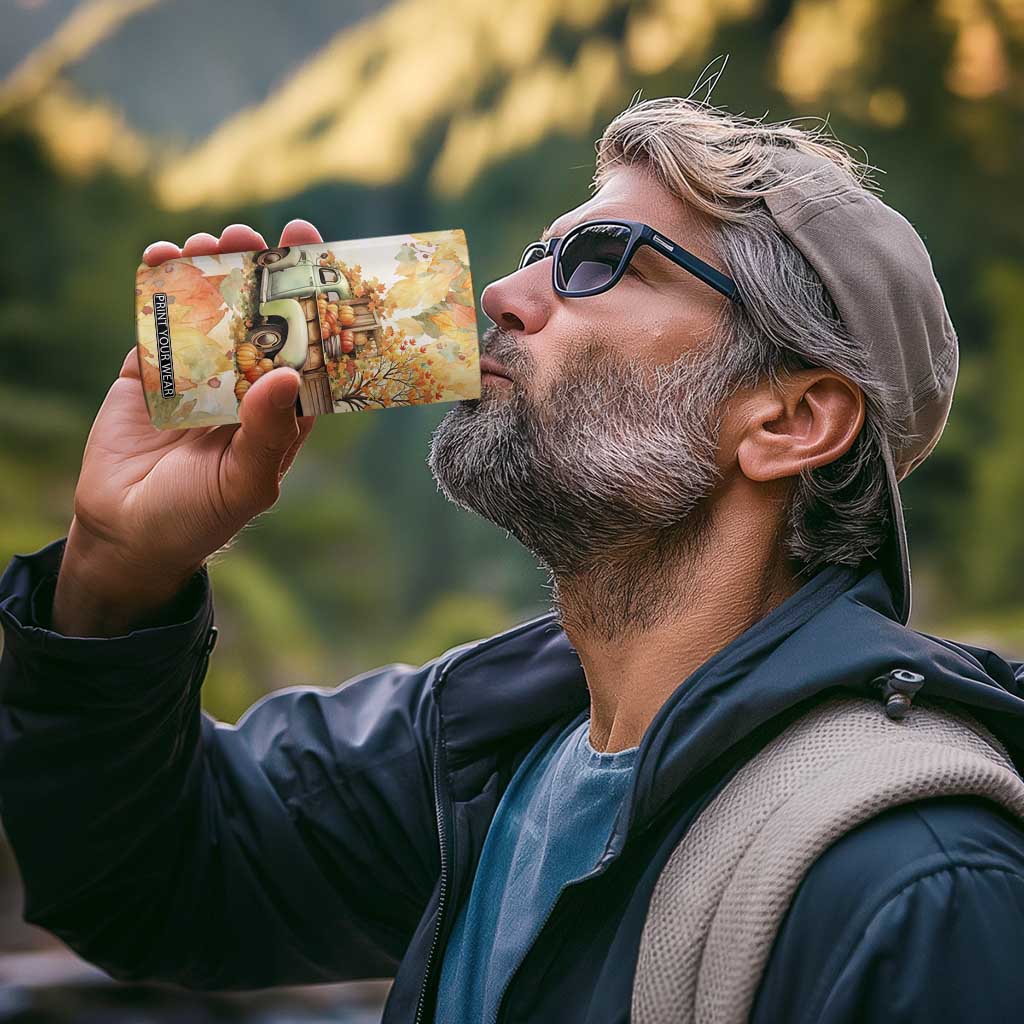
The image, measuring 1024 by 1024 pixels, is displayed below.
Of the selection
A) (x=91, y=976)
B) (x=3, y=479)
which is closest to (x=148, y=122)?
(x=3, y=479)

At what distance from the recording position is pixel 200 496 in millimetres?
1558

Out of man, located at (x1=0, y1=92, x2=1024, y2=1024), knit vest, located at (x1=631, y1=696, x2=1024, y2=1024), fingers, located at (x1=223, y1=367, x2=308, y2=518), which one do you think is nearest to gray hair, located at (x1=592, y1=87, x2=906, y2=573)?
man, located at (x1=0, y1=92, x2=1024, y2=1024)

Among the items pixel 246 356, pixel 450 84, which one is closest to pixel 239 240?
pixel 246 356

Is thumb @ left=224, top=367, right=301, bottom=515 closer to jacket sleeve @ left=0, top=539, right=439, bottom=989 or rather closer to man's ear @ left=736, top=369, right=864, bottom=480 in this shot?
jacket sleeve @ left=0, top=539, right=439, bottom=989

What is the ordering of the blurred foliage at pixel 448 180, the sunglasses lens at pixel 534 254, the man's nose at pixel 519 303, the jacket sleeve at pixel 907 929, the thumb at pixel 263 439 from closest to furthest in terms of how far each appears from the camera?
the jacket sleeve at pixel 907 929
the thumb at pixel 263 439
the man's nose at pixel 519 303
the sunglasses lens at pixel 534 254
the blurred foliage at pixel 448 180

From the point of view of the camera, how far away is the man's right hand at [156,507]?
5.09ft

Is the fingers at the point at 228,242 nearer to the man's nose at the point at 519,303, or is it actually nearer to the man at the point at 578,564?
the man at the point at 578,564

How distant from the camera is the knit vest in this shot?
107 centimetres

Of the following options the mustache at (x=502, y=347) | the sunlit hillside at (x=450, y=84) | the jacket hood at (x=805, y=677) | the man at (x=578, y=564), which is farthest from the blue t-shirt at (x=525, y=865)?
the sunlit hillside at (x=450, y=84)

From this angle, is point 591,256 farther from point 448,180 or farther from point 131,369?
point 448,180

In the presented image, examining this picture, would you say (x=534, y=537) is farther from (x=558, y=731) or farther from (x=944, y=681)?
(x=944, y=681)

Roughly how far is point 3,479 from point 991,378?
455cm

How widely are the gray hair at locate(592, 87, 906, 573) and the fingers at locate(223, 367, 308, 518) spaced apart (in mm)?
577

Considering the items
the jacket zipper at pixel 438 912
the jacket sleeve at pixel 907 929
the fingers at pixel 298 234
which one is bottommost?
the jacket zipper at pixel 438 912
